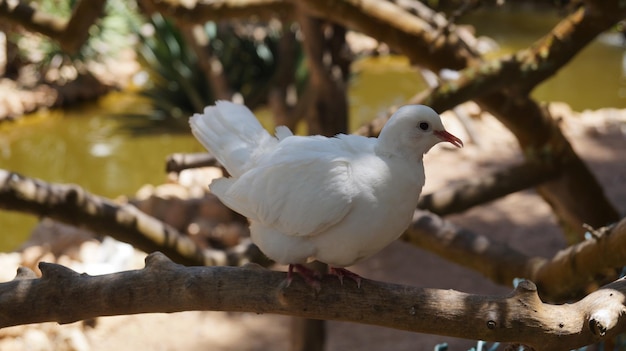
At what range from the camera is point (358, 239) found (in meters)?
1.86

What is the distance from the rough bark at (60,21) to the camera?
361 centimetres

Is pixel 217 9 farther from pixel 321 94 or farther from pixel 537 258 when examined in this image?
pixel 537 258

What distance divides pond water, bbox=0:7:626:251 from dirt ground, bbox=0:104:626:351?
7.32 ft

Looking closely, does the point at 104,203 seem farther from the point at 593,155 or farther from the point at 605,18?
the point at 593,155

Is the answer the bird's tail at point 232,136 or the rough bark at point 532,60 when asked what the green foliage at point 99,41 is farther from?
the bird's tail at point 232,136

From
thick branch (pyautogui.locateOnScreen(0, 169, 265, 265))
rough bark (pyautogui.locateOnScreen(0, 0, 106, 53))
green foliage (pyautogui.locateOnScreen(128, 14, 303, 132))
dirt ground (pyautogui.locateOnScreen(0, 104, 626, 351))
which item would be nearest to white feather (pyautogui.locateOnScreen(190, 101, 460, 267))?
thick branch (pyautogui.locateOnScreen(0, 169, 265, 265))

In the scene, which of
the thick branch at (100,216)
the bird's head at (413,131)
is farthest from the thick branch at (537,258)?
the bird's head at (413,131)

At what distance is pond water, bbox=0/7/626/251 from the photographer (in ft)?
25.9

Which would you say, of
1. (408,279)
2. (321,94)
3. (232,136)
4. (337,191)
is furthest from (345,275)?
(408,279)

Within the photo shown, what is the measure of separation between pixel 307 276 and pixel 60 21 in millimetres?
2369

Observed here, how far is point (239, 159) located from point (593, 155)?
15.5ft

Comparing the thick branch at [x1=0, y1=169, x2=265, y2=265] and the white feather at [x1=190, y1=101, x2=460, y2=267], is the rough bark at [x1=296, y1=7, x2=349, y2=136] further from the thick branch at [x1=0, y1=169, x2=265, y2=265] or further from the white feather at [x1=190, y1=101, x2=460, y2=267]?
the white feather at [x1=190, y1=101, x2=460, y2=267]

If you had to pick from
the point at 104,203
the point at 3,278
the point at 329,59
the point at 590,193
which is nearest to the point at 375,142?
the point at 104,203

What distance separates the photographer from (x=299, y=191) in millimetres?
1933
